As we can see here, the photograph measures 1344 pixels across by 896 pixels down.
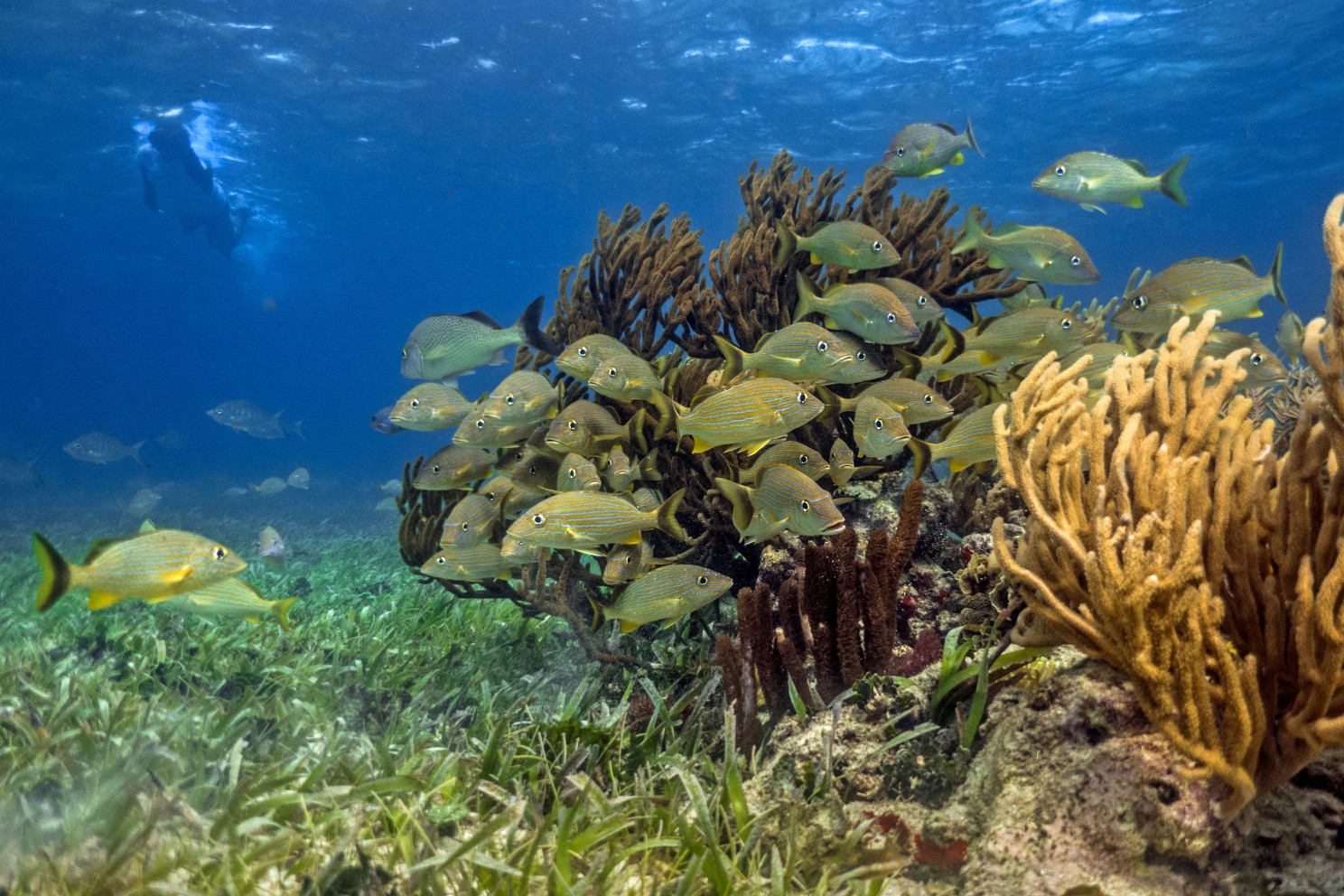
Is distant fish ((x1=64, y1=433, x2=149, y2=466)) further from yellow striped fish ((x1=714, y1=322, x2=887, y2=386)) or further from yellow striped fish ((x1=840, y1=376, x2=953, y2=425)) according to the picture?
yellow striped fish ((x1=840, y1=376, x2=953, y2=425))

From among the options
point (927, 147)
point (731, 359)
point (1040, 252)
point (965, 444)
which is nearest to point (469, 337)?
point (731, 359)

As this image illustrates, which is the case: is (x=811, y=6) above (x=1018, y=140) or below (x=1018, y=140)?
above

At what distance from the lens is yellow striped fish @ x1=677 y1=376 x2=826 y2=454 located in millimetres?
3549

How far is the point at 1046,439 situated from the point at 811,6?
86.1 feet

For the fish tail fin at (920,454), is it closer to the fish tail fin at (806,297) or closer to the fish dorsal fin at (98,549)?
the fish tail fin at (806,297)

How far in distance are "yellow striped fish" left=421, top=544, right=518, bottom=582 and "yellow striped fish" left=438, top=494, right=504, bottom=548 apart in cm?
18

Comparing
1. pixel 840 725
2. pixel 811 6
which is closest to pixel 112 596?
pixel 840 725

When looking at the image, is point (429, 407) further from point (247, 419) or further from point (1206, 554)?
point (247, 419)

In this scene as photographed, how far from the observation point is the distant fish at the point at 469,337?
5.00 m

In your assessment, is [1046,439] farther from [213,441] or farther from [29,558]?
[213,441]

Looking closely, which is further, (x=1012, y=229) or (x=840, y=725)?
(x=1012, y=229)

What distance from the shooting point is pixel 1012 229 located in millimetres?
4805

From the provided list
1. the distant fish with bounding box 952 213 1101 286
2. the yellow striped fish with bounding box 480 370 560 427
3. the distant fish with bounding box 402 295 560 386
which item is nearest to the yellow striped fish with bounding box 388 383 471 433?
the distant fish with bounding box 402 295 560 386

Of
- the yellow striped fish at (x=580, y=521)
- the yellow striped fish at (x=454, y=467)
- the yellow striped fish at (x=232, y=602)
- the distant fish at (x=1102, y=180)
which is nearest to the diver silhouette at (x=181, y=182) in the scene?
the yellow striped fish at (x=454, y=467)
